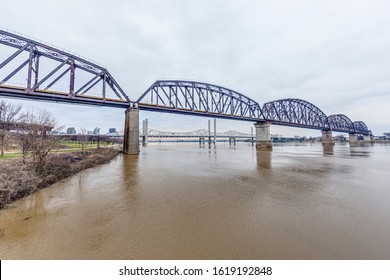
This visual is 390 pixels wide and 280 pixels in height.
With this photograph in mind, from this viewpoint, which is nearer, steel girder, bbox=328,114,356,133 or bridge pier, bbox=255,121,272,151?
bridge pier, bbox=255,121,272,151

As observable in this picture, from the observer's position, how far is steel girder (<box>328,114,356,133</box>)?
361ft

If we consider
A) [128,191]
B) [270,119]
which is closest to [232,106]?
[270,119]

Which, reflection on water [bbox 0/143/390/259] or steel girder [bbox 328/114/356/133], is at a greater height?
steel girder [bbox 328/114/356/133]

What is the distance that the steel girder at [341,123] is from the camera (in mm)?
110119

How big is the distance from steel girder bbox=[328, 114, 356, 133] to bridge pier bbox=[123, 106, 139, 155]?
424 ft

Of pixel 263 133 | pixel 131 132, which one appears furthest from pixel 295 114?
pixel 131 132

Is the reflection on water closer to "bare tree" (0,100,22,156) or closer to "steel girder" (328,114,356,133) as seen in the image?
"bare tree" (0,100,22,156)

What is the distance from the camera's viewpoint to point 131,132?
113ft

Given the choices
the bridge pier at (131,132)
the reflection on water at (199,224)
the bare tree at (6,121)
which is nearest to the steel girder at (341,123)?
the bridge pier at (131,132)

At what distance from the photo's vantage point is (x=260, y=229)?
465 cm

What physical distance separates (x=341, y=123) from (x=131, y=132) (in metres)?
151

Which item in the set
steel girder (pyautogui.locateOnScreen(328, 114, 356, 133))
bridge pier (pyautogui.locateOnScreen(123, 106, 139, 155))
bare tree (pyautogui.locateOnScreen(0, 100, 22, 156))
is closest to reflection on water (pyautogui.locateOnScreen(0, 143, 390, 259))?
bare tree (pyautogui.locateOnScreen(0, 100, 22, 156))

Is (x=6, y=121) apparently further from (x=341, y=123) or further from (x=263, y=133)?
(x=341, y=123)
